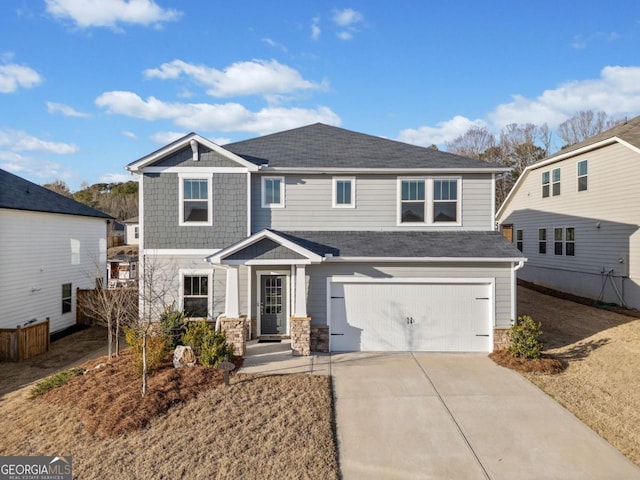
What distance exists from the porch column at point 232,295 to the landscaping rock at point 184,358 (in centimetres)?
153

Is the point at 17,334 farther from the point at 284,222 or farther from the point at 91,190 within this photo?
the point at 91,190

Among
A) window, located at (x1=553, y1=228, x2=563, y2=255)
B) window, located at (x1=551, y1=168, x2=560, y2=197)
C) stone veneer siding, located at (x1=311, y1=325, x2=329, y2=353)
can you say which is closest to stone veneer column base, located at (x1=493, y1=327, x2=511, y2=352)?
Answer: stone veneer siding, located at (x1=311, y1=325, x2=329, y2=353)

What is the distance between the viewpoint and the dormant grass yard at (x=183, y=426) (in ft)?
18.3

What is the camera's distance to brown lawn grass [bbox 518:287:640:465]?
22.5 ft

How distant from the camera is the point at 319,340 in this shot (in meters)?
10.9

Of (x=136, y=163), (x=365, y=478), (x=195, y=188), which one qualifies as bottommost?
(x=365, y=478)

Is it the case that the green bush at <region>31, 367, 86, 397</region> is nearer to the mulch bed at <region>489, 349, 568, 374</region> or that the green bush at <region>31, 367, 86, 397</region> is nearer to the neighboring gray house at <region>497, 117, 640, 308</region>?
the mulch bed at <region>489, 349, 568, 374</region>

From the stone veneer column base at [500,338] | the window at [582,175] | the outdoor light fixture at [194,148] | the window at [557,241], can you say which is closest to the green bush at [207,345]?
the outdoor light fixture at [194,148]

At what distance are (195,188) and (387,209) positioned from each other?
19.8 ft

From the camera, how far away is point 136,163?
11.2m

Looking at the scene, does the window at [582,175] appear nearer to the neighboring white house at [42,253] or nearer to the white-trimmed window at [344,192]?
the white-trimmed window at [344,192]

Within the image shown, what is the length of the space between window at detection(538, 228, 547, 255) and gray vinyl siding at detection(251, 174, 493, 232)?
35.6ft

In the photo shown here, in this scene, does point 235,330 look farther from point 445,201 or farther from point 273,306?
point 445,201

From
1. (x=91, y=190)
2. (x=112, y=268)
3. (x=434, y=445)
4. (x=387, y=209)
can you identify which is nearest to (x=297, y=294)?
(x=387, y=209)
